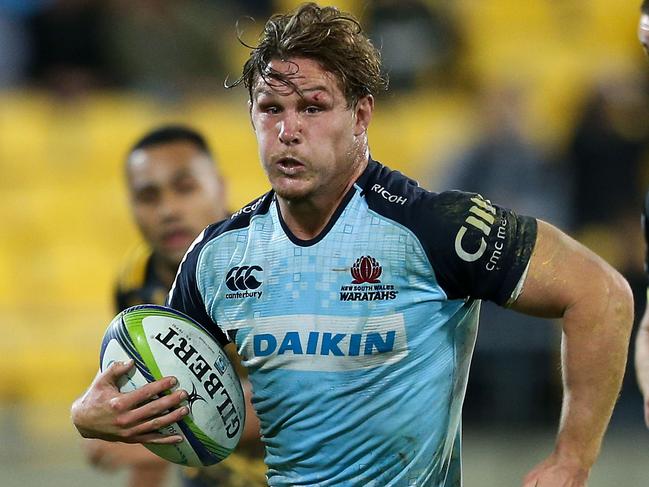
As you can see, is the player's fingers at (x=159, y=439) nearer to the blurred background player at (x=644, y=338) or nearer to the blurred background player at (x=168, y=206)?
the blurred background player at (x=168, y=206)

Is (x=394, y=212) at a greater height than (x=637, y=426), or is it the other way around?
(x=394, y=212)

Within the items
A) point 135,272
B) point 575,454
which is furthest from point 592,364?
point 135,272

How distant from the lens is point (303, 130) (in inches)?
136

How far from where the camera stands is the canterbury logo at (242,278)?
3.63 meters

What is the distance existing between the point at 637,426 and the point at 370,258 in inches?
172

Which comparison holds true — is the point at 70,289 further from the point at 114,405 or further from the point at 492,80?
the point at 114,405

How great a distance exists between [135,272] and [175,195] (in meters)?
0.52

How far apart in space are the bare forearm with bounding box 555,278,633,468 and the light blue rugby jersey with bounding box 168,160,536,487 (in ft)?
0.67

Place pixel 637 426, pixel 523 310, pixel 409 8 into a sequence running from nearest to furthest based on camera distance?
1. pixel 523 310
2. pixel 637 426
3. pixel 409 8

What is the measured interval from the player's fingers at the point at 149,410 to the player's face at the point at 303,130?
0.63m

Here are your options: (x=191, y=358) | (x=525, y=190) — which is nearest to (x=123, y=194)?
(x=525, y=190)

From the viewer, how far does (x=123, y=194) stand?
9312 millimetres

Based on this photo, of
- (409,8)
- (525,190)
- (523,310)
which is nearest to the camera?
(523,310)

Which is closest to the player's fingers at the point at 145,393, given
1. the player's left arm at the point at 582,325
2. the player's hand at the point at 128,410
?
the player's hand at the point at 128,410
